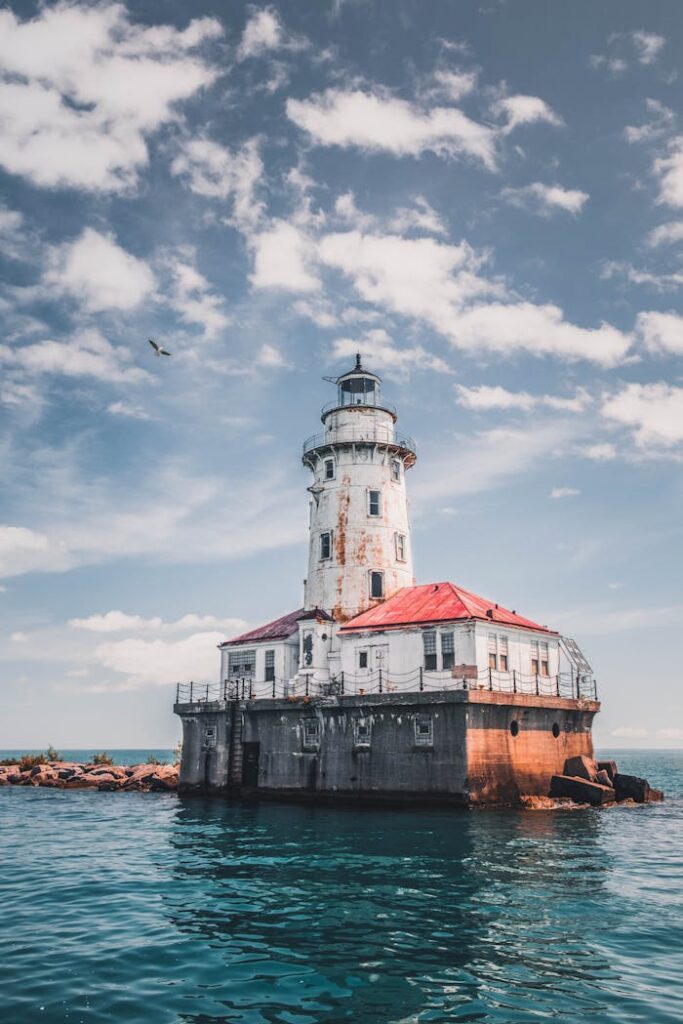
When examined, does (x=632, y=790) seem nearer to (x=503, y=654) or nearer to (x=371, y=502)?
(x=503, y=654)

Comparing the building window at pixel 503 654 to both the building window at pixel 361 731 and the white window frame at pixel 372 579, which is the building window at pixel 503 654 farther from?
the white window frame at pixel 372 579

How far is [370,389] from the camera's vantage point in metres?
44.3

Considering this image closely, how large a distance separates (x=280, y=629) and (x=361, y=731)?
31.3 ft

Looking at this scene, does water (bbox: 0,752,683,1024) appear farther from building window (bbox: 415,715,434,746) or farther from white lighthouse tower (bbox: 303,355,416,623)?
white lighthouse tower (bbox: 303,355,416,623)

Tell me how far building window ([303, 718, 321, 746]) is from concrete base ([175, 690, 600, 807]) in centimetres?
4

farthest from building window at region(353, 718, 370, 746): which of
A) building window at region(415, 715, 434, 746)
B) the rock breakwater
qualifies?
the rock breakwater

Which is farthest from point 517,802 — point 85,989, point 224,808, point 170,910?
point 85,989

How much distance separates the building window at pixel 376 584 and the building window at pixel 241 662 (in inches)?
272

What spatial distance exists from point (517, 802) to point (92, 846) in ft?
52.5

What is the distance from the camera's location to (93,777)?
4856cm

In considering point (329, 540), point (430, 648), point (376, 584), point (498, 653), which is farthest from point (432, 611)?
point (329, 540)

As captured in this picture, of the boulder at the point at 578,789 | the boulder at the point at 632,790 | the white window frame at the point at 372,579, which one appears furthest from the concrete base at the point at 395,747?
the white window frame at the point at 372,579

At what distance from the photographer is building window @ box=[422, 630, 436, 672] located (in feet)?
111

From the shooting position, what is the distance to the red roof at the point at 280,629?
128 feet
